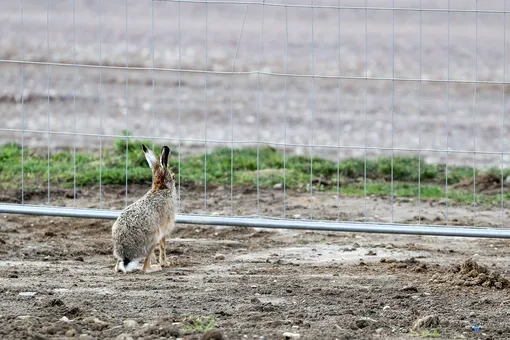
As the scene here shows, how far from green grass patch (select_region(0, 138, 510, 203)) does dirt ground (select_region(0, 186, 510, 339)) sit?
103 cm

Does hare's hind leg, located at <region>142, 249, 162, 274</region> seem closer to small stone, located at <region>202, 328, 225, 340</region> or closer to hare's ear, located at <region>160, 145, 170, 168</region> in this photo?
hare's ear, located at <region>160, 145, 170, 168</region>

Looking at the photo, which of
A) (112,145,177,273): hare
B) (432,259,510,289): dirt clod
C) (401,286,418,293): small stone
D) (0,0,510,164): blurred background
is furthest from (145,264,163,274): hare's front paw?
(0,0,510,164): blurred background

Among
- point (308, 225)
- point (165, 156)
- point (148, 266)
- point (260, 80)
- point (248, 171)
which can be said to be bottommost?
point (148, 266)

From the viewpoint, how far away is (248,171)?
41.5 ft

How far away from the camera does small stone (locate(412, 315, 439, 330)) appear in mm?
7031

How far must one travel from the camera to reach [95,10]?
25.8 m

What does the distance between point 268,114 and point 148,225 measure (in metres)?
9.07

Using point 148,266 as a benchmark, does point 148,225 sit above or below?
above

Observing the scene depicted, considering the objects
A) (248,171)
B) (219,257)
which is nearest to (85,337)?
(219,257)

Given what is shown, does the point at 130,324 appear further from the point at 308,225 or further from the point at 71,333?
the point at 308,225

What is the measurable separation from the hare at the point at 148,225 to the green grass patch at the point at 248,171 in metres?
2.50

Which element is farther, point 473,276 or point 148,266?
point 148,266

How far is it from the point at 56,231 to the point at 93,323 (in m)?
3.58

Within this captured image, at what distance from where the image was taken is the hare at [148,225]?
8.59m
